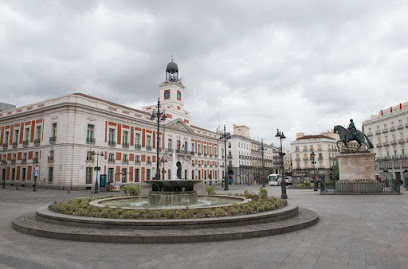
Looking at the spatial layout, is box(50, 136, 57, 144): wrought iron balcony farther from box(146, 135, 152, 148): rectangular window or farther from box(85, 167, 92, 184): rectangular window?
box(146, 135, 152, 148): rectangular window

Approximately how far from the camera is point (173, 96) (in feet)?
174

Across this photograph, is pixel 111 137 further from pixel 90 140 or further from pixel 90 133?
pixel 90 140

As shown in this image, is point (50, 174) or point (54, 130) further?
point (54, 130)

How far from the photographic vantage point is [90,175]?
113ft

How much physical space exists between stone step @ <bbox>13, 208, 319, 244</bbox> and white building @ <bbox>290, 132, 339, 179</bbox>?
7342 centimetres

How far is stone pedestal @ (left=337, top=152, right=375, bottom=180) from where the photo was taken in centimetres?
1986

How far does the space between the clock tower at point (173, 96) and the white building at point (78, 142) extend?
3546mm

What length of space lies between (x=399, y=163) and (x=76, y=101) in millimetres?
55149

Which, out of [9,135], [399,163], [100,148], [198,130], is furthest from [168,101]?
[399,163]

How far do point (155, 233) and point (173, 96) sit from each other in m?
47.4

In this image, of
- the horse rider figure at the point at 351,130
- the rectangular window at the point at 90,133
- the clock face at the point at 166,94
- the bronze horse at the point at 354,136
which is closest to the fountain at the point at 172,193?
the bronze horse at the point at 354,136

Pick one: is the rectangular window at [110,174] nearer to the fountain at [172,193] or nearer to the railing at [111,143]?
the railing at [111,143]

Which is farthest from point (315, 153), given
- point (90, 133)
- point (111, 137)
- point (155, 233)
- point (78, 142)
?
point (155, 233)

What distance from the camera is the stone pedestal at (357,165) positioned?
1986 cm
